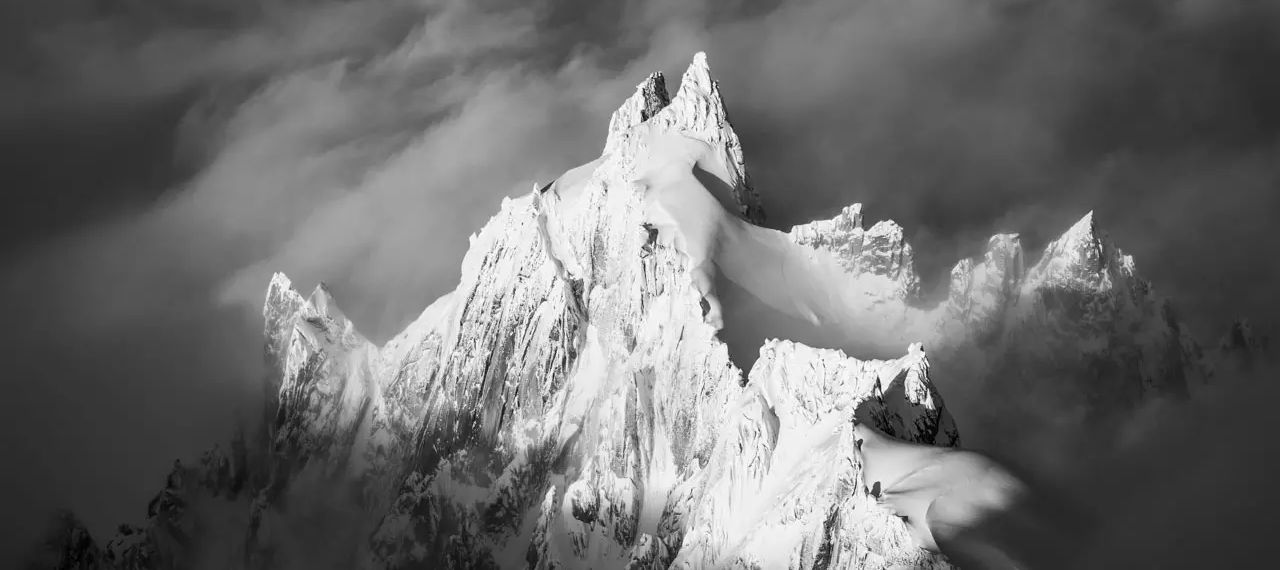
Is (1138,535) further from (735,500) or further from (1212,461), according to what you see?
(735,500)

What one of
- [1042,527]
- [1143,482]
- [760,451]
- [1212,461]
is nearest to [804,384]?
[760,451]

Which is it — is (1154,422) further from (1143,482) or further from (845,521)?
(1143,482)

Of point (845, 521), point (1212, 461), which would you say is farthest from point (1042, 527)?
point (1212, 461)

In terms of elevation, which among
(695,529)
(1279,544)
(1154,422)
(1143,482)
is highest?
(1154,422)

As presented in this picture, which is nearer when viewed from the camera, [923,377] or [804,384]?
[923,377]

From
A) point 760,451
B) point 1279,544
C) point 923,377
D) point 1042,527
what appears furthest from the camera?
point 760,451

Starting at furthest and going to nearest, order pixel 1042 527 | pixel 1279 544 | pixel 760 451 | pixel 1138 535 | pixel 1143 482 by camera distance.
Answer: pixel 760 451
pixel 1042 527
pixel 1143 482
pixel 1138 535
pixel 1279 544

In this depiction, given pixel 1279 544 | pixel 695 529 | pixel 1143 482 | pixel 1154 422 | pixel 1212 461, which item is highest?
pixel 1154 422

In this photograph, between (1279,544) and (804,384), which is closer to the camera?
(1279,544)

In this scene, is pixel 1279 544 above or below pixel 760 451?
below
